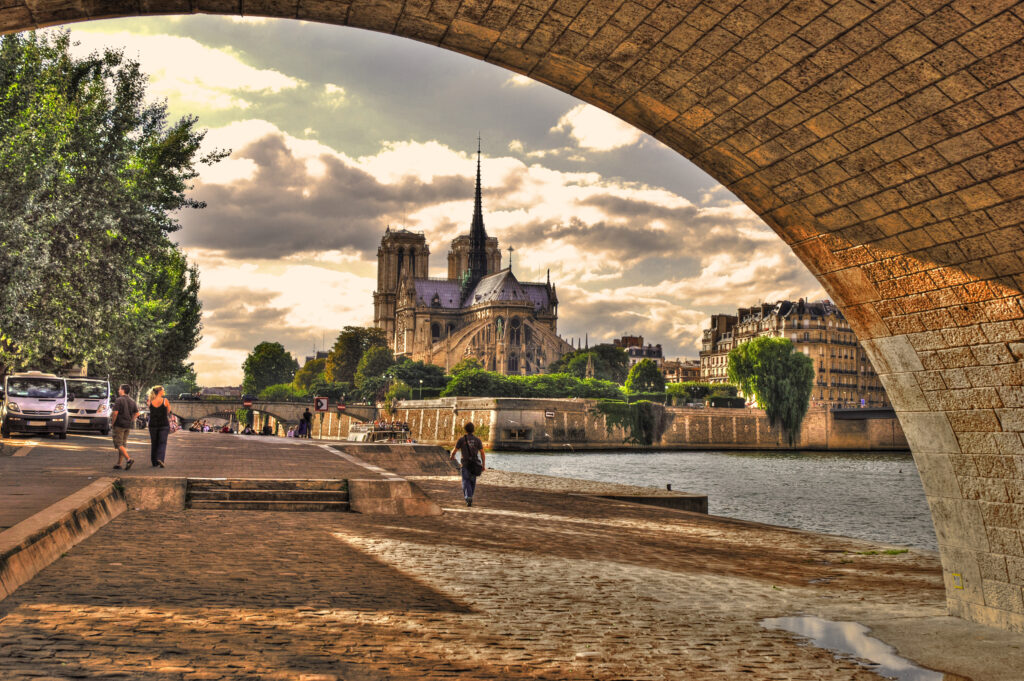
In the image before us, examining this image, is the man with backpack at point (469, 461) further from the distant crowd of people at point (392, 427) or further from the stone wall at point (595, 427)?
the stone wall at point (595, 427)

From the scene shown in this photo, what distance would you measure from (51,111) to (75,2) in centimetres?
1972

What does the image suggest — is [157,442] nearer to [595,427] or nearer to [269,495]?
[269,495]

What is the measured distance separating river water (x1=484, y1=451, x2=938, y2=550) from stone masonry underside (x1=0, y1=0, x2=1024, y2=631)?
48.6ft

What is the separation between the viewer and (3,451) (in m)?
22.2

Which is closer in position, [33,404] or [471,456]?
[471,456]

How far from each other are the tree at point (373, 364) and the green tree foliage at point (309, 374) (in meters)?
26.2

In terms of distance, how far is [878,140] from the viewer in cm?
716

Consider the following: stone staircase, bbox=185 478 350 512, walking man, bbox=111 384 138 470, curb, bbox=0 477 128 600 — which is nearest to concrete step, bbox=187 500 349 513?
stone staircase, bbox=185 478 350 512

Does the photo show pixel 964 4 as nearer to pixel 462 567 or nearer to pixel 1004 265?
pixel 1004 265

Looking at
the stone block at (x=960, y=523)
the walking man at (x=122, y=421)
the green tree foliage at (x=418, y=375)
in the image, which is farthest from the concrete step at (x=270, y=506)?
the green tree foliage at (x=418, y=375)

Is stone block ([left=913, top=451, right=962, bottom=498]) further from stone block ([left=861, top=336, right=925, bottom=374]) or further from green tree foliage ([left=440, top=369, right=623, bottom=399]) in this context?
green tree foliage ([left=440, top=369, right=623, bottom=399])

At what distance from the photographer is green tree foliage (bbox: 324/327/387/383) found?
171500 millimetres

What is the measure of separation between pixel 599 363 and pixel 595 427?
197ft

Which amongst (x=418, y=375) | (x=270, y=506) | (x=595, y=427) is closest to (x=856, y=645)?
(x=270, y=506)
